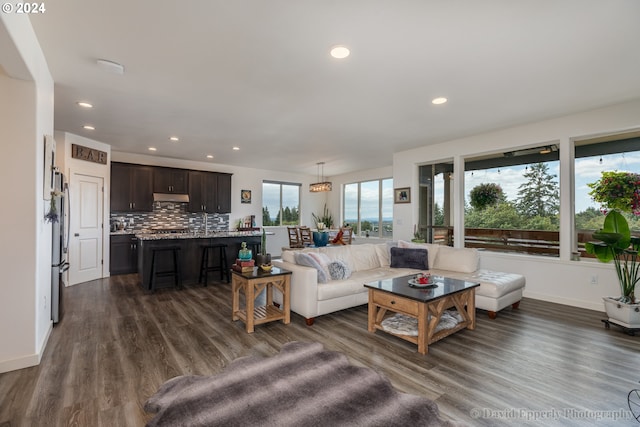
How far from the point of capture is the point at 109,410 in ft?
6.57

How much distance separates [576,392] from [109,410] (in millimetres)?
3363

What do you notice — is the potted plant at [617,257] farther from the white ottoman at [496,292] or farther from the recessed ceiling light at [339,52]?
the recessed ceiling light at [339,52]

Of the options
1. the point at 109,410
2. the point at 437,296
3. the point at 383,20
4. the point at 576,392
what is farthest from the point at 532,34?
the point at 109,410

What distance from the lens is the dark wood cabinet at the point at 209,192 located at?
299 inches

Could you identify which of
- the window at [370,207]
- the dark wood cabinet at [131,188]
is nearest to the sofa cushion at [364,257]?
the window at [370,207]

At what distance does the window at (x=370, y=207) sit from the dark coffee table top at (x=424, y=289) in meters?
5.52

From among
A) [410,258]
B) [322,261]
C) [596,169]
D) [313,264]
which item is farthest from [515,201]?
[313,264]

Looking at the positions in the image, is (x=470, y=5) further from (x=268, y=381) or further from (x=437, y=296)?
(x=268, y=381)

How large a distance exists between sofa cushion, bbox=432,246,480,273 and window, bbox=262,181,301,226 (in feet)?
19.7

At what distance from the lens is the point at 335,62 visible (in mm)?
2877

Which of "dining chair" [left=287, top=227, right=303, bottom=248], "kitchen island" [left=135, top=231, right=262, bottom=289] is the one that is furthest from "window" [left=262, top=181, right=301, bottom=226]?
"kitchen island" [left=135, top=231, right=262, bottom=289]

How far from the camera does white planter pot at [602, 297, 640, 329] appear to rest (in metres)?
3.35

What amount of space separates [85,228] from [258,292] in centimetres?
456
